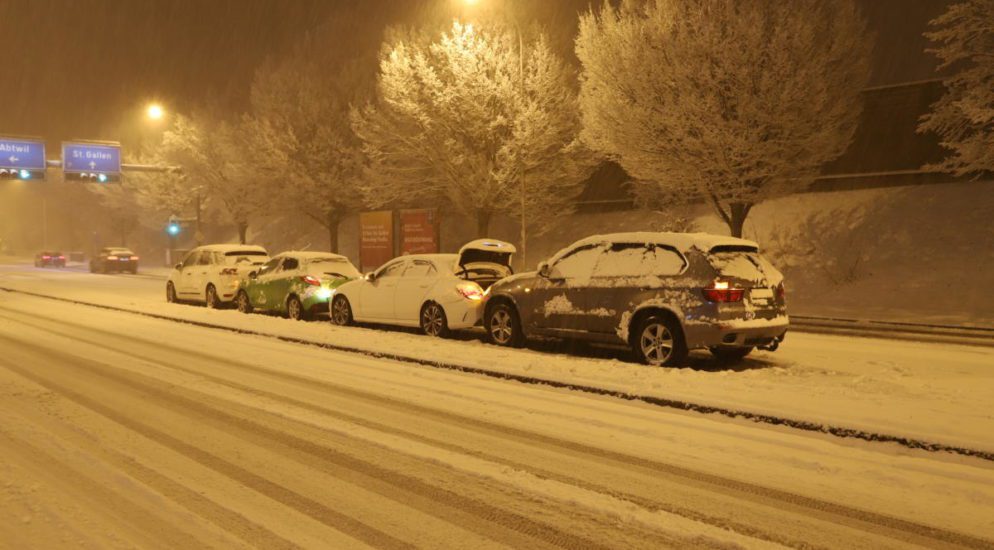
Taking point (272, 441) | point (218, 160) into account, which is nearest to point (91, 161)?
point (218, 160)

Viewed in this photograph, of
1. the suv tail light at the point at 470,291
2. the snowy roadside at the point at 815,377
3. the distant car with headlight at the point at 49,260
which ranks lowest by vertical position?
the snowy roadside at the point at 815,377

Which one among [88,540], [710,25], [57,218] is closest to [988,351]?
[710,25]

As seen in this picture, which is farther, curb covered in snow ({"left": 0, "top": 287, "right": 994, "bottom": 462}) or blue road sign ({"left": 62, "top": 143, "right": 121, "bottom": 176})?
blue road sign ({"left": 62, "top": 143, "right": 121, "bottom": 176})

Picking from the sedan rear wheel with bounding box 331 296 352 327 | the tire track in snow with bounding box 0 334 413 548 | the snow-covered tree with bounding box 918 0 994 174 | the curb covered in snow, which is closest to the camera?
the tire track in snow with bounding box 0 334 413 548

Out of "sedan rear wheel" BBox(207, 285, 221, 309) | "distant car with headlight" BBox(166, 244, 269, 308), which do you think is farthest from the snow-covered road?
"sedan rear wheel" BBox(207, 285, 221, 309)

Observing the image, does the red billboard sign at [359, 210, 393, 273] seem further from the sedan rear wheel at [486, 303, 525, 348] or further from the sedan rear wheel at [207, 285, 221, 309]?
the sedan rear wheel at [486, 303, 525, 348]

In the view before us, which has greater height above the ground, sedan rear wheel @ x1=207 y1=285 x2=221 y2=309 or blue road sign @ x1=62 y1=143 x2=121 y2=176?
blue road sign @ x1=62 y1=143 x2=121 y2=176

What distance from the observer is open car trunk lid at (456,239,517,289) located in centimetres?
1340

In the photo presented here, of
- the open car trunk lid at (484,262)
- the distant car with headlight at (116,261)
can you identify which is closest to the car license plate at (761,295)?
the open car trunk lid at (484,262)

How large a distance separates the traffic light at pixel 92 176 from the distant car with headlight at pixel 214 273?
933 inches

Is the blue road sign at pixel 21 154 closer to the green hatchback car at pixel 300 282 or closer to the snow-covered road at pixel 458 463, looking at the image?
the green hatchback car at pixel 300 282

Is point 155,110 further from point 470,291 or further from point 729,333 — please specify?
point 729,333

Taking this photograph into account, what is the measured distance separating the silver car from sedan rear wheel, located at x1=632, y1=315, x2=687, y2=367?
1 cm

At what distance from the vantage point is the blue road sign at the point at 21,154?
38594mm
